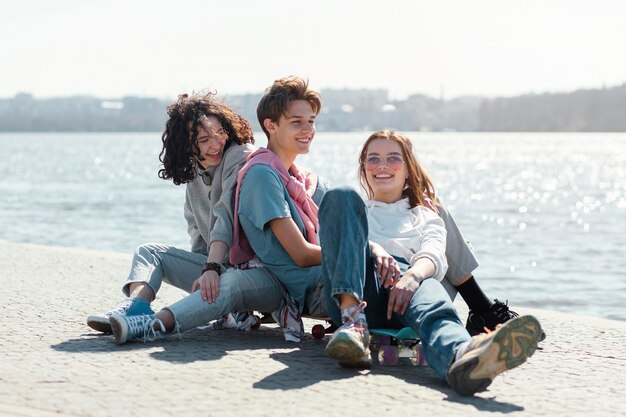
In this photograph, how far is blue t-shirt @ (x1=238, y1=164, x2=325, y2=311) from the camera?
5.17 meters

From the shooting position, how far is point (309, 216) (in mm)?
5418

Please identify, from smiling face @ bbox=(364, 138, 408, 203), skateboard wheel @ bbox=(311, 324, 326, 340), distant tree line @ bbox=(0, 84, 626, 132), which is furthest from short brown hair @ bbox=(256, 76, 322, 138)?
distant tree line @ bbox=(0, 84, 626, 132)

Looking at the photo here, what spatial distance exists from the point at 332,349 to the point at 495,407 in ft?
2.45

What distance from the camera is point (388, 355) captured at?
4.92 meters

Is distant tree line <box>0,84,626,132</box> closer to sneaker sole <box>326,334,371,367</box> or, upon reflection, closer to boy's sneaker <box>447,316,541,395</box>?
sneaker sole <box>326,334,371,367</box>

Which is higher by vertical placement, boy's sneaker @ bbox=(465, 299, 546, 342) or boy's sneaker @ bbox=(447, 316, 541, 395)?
boy's sneaker @ bbox=(447, 316, 541, 395)

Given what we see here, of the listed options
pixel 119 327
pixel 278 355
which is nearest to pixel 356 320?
pixel 278 355

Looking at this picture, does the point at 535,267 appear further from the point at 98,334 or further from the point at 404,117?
the point at 404,117

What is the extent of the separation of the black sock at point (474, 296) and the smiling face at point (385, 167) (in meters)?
0.62

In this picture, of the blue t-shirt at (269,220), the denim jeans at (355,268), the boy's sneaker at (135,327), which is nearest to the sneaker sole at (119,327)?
the boy's sneaker at (135,327)

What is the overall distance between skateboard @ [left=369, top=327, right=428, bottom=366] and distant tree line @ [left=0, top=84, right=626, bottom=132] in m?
153

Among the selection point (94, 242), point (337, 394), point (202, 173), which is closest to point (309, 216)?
point (202, 173)

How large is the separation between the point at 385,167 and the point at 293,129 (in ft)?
1.62

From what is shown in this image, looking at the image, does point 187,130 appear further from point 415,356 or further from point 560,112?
point 560,112
